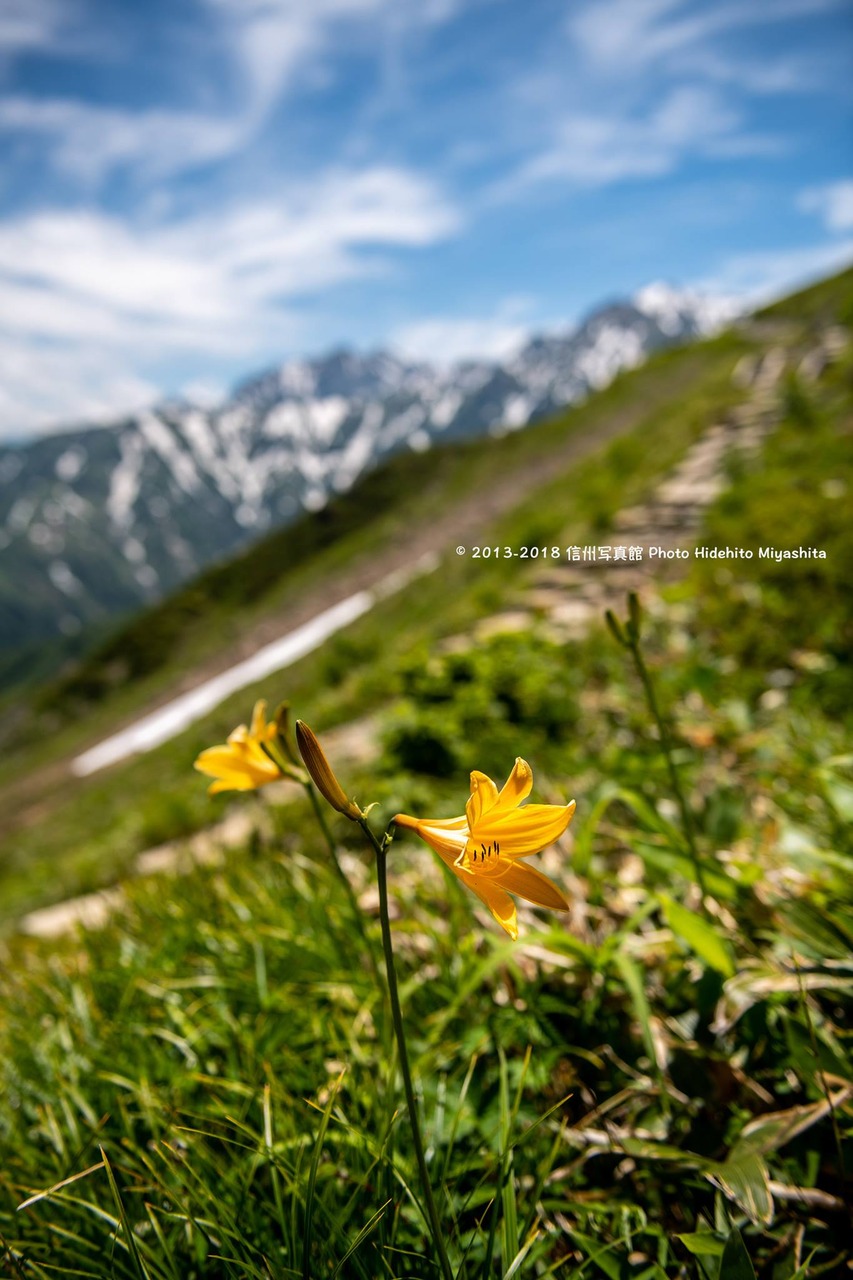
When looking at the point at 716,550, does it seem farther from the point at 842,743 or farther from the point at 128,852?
the point at 128,852

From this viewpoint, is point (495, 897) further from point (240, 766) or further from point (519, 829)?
point (240, 766)

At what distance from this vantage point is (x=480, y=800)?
903 millimetres

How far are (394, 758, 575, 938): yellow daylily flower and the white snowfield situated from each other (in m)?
20.6

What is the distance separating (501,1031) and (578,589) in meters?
5.60

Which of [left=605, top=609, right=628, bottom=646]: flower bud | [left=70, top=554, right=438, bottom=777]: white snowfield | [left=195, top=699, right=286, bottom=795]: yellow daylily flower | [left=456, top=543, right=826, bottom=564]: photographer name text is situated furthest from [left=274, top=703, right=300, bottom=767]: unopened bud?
[left=70, top=554, right=438, bottom=777]: white snowfield

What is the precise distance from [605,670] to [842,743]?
6.74 feet

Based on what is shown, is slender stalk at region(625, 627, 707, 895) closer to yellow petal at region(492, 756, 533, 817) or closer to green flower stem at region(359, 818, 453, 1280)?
yellow petal at region(492, 756, 533, 817)

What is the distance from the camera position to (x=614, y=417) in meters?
28.5

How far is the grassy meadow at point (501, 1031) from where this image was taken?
124 cm

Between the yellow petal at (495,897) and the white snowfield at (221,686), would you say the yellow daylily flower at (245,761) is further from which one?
the white snowfield at (221,686)

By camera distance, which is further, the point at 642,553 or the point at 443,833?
A: the point at 642,553

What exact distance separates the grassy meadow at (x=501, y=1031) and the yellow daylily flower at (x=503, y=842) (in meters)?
0.43

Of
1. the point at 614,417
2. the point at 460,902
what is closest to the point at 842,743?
the point at 460,902

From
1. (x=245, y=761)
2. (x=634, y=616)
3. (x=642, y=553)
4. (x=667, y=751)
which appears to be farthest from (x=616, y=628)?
(x=642, y=553)
